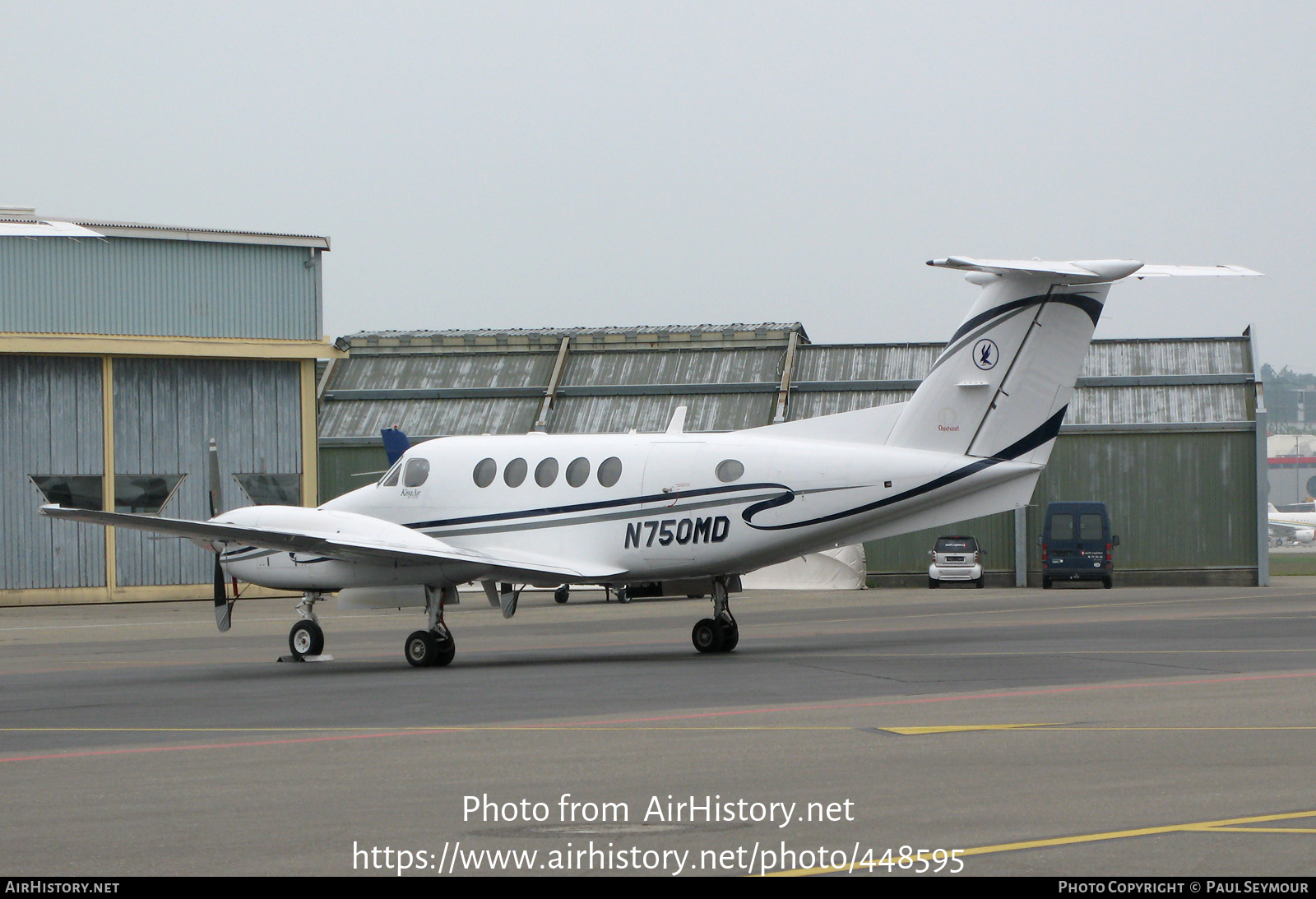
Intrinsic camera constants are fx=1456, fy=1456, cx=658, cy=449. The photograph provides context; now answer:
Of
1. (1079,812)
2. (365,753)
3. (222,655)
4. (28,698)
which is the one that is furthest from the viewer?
(222,655)

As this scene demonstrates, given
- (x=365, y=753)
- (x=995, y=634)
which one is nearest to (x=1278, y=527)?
(x=995, y=634)

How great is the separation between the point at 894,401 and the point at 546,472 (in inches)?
1239

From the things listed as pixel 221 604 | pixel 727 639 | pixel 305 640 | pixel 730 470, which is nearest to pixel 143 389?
pixel 221 604

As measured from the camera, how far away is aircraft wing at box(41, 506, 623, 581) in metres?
18.7

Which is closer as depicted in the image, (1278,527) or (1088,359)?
(1088,359)

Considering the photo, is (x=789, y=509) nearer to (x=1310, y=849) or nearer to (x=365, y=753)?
(x=365, y=753)

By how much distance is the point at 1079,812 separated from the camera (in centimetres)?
828

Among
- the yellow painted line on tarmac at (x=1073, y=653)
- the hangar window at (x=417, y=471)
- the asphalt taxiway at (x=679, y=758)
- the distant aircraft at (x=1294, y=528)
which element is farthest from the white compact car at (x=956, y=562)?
the distant aircraft at (x=1294, y=528)

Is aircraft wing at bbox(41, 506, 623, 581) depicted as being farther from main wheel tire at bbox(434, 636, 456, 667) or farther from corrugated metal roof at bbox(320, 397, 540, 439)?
corrugated metal roof at bbox(320, 397, 540, 439)

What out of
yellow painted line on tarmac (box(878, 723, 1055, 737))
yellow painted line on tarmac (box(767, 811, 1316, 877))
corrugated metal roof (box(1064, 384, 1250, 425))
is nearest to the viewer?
yellow painted line on tarmac (box(767, 811, 1316, 877))

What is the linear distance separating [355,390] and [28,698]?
3582 centimetres

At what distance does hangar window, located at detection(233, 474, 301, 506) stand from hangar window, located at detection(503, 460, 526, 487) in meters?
20.9

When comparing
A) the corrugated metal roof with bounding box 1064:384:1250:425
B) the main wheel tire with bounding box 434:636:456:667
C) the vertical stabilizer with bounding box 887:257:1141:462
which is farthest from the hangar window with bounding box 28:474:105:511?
the corrugated metal roof with bounding box 1064:384:1250:425

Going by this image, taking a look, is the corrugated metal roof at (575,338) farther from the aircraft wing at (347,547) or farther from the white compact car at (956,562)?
the aircraft wing at (347,547)
